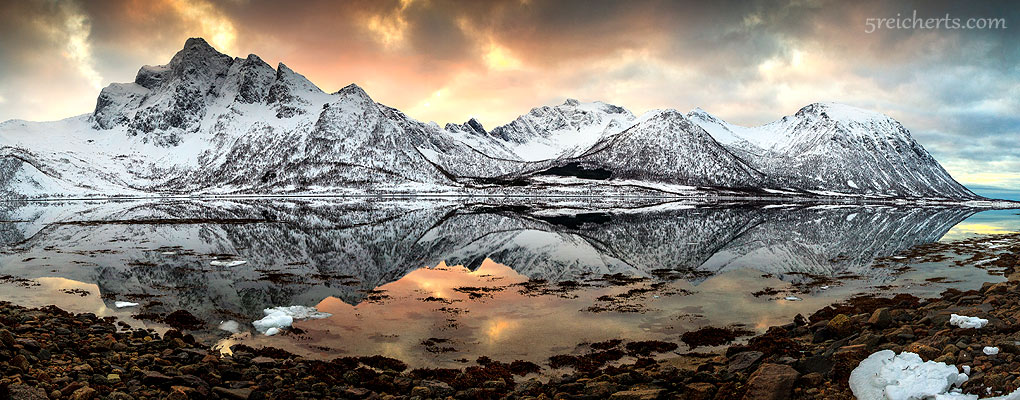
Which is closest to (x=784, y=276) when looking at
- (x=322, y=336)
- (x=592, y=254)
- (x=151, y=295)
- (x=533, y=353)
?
(x=592, y=254)

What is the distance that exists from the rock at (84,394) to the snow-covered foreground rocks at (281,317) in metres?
8.69

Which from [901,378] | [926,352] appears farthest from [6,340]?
[926,352]

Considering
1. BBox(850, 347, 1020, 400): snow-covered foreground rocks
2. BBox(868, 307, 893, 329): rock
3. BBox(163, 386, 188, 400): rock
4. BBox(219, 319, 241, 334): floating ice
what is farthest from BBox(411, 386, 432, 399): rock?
BBox(868, 307, 893, 329): rock

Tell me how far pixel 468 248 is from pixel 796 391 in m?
38.5

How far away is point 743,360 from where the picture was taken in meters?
16.4

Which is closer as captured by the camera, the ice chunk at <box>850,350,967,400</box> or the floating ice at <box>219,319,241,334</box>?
the ice chunk at <box>850,350,967,400</box>

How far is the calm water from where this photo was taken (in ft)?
73.7

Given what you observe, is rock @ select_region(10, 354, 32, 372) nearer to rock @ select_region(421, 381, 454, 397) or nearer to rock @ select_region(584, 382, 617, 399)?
rock @ select_region(421, 381, 454, 397)

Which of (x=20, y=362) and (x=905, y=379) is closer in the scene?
(x=905, y=379)

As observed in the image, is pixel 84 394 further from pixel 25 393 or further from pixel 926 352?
pixel 926 352

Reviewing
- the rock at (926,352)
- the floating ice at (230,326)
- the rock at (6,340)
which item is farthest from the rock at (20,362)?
the rock at (926,352)

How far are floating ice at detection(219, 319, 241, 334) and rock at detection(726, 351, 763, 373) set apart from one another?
20.4 m

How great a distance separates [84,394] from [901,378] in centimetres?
2136

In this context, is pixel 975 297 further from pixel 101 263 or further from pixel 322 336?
pixel 101 263
